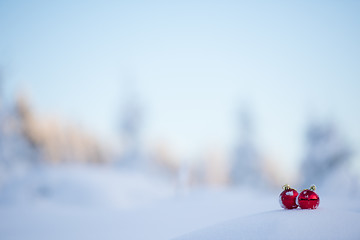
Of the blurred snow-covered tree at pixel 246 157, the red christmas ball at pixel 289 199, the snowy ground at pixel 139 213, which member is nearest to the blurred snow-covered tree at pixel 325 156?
the snowy ground at pixel 139 213

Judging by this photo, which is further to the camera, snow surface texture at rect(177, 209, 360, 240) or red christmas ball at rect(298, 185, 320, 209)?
red christmas ball at rect(298, 185, 320, 209)

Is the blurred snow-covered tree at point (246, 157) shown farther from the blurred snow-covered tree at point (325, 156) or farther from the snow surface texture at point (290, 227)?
the snow surface texture at point (290, 227)

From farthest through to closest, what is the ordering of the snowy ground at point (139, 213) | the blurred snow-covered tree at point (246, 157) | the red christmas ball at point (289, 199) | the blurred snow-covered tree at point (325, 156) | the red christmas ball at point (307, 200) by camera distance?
the blurred snow-covered tree at point (246, 157)
the blurred snow-covered tree at point (325, 156)
the red christmas ball at point (289, 199)
the red christmas ball at point (307, 200)
the snowy ground at point (139, 213)

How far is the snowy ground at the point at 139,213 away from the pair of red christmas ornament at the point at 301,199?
0.36 ft

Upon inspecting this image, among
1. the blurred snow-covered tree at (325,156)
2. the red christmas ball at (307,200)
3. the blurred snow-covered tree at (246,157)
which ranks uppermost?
the blurred snow-covered tree at (246,157)

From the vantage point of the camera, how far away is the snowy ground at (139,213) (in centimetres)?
266

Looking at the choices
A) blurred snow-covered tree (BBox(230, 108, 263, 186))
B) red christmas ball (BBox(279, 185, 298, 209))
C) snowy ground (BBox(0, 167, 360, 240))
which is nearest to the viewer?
snowy ground (BBox(0, 167, 360, 240))

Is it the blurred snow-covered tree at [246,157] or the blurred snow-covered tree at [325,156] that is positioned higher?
the blurred snow-covered tree at [246,157]

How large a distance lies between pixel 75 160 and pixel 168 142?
345 inches

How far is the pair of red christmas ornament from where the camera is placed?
118 inches

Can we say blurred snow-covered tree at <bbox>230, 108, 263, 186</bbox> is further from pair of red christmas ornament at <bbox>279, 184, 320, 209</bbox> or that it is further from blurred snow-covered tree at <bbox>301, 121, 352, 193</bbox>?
pair of red christmas ornament at <bbox>279, 184, 320, 209</bbox>

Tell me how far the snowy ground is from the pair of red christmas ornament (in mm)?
109

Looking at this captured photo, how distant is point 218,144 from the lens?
26.6m

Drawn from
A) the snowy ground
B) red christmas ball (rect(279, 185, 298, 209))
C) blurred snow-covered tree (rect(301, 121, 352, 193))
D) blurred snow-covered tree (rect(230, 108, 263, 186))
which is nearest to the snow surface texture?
the snowy ground
